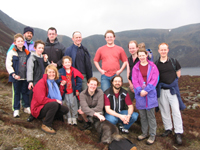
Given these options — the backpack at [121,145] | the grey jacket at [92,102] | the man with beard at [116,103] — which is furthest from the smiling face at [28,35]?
the backpack at [121,145]

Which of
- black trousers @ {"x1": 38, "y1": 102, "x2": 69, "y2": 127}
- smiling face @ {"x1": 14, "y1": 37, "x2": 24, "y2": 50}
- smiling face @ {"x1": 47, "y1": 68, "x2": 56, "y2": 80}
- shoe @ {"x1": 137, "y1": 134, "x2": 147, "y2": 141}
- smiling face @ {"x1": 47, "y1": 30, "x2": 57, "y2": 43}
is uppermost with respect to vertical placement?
smiling face @ {"x1": 47, "y1": 30, "x2": 57, "y2": 43}

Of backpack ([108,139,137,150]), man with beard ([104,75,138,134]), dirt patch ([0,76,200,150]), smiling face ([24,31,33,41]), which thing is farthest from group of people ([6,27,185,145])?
backpack ([108,139,137,150])

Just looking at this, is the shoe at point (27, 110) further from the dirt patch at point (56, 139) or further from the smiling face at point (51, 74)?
the smiling face at point (51, 74)

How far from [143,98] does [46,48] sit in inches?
174

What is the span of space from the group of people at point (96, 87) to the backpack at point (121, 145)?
35.8 inches

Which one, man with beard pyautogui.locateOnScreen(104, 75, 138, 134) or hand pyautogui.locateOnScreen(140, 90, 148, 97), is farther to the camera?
man with beard pyautogui.locateOnScreen(104, 75, 138, 134)

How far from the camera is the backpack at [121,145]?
3.48m

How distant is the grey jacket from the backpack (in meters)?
1.22

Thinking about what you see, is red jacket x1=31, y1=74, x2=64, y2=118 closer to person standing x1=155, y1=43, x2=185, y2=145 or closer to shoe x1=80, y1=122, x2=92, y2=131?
shoe x1=80, y1=122, x2=92, y2=131

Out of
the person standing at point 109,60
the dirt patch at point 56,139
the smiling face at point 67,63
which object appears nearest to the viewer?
the dirt patch at point 56,139

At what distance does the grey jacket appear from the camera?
4617 millimetres

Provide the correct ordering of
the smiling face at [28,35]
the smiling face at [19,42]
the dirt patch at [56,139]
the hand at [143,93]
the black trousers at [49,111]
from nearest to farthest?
the dirt patch at [56,139], the black trousers at [49,111], the hand at [143,93], the smiling face at [19,42], the smiling face at [28,35]

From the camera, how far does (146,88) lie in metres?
4.39

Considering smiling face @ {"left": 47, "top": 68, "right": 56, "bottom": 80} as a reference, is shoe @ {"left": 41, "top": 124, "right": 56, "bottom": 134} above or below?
below
